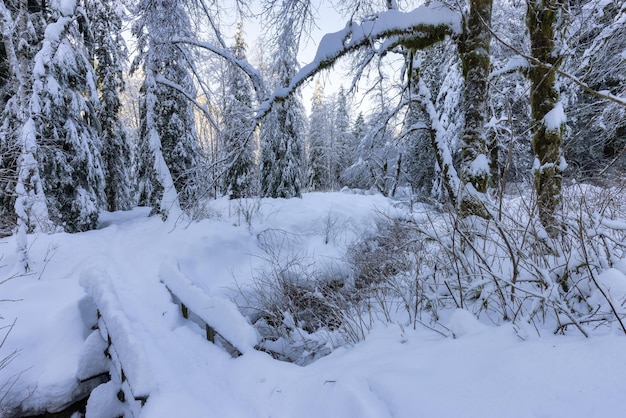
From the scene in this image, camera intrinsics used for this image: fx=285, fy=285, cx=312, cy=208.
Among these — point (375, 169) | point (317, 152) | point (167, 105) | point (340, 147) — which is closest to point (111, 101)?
point (167, 105)

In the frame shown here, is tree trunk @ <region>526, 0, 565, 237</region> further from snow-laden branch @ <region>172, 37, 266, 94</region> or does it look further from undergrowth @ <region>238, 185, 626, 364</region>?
snow-laden branch @ <region>172, 37, 266, 94</region>

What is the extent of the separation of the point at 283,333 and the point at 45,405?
274cm

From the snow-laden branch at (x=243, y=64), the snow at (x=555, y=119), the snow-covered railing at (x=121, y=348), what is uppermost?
the snow-laden branch at (x=243, y=64)

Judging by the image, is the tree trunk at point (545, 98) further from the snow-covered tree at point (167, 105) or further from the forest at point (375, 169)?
the snow-covered tree at point (167, 105)

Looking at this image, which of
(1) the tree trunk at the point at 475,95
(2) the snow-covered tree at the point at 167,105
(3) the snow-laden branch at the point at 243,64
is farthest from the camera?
(2) the snow-covered tree at the point at 167,105

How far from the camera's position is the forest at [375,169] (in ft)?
7.06

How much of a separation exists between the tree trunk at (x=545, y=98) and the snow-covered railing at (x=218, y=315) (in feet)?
11.8

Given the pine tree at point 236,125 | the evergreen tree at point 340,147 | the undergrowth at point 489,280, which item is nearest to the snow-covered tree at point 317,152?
the evergreen tree at point 340,147

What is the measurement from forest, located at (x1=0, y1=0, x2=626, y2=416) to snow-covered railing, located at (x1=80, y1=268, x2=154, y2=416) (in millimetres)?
101

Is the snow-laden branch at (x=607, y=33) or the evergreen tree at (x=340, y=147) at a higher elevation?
the evergreen tree at (x=340, y=147)

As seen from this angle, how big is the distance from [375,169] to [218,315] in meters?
5.06

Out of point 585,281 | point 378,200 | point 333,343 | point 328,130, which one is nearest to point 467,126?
point 585,281

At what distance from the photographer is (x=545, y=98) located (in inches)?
143

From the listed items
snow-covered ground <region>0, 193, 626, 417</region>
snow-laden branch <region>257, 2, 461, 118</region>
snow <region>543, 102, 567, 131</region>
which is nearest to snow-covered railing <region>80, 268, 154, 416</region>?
snow-covered ground <region>0, 193, 626, 417</region>
